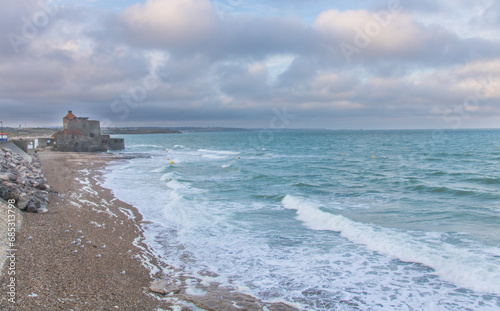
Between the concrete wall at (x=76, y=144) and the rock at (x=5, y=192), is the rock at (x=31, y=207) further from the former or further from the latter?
the concrete wall at (x=76, y=144)

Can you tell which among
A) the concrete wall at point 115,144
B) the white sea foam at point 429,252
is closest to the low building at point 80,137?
the concrete wall at point 115,144

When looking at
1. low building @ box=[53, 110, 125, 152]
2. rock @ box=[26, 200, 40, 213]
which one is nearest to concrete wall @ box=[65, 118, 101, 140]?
low building @ box=[53, 110, 125, 152]

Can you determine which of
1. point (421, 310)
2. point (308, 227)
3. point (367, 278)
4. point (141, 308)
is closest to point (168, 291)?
point (141, 308)

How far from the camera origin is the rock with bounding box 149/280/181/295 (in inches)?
303

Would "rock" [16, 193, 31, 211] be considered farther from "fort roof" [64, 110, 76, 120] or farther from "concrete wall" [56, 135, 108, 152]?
"fort roof" [64, 110, 76, 120]

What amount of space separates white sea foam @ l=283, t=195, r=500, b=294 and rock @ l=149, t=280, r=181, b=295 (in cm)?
624

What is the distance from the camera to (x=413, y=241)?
11.3m

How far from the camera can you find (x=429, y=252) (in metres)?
10.3

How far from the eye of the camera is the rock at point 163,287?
7688 mm

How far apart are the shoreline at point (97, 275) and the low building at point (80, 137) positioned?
47.0 m

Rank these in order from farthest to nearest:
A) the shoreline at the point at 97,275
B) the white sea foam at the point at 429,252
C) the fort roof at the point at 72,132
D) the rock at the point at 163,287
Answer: the fort roof at the point at 72,132
the white sea foam at the point at 429,252
the rock at the point at 163,287
the shoreline at the point at 97,275

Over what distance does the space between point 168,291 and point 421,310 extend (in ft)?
17.7

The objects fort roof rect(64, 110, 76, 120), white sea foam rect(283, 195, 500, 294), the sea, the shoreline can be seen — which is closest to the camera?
the shoreline

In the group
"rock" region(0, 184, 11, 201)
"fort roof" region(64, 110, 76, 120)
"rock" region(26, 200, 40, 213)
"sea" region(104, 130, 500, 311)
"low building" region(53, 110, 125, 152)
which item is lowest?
"sea" region(104, 130, 500, 311)
